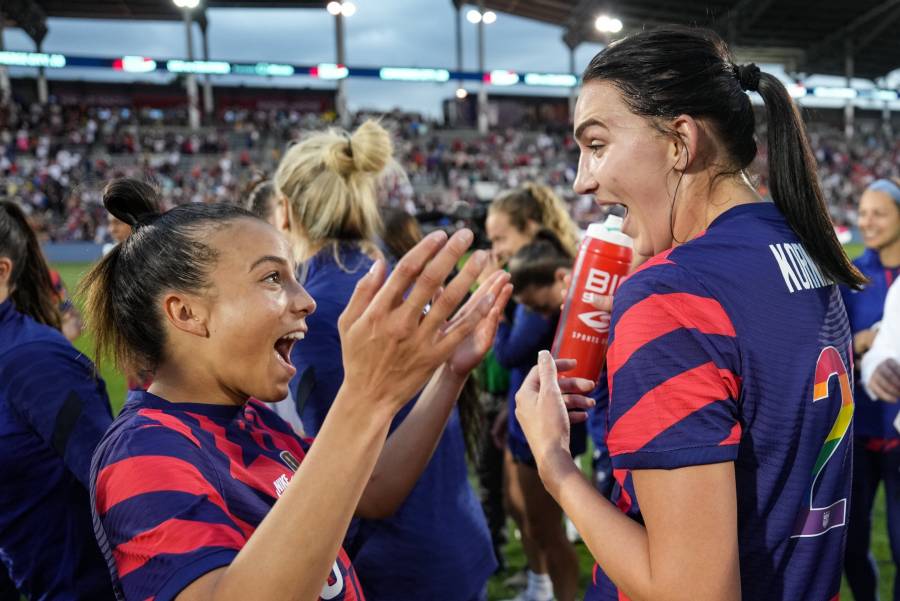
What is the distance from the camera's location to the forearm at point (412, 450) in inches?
70.6

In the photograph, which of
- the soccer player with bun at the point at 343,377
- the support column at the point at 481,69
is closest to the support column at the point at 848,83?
the support column at the point at 481,69

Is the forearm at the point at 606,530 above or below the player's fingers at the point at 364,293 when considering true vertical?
below

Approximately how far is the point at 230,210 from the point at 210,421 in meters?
0.45

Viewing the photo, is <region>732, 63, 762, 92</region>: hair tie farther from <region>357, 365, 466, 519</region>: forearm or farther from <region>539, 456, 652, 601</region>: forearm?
<region>357, 365, 466, 519</region>: forearm

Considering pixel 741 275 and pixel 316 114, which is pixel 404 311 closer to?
pixel 741 275

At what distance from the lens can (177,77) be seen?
40969 millimetres

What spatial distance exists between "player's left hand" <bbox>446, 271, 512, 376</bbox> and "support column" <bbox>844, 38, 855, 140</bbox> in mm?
39394

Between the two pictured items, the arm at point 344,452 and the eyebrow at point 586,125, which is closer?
the arm at point 344,452

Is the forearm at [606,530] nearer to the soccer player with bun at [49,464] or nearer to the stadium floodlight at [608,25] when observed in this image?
the soccer player with bun at [49,464]

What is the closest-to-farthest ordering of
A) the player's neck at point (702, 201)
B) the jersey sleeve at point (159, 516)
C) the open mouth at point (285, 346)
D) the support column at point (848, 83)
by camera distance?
the jersey sleeve at point (159, 516) < the player's neck at point (702, 201) < the open mouth at point (285, 346) < the support column at point (848, 83)

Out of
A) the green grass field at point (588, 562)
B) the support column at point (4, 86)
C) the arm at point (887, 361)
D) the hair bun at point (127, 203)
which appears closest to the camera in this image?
the hair bun at point (127, 203)

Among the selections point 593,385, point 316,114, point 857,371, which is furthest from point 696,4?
point 593,385

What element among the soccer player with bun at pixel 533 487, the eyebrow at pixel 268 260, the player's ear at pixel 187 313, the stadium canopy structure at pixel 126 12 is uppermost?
the stadium canopy structure at pixel 126 12

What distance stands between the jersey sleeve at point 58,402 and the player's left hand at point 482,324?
93cm
